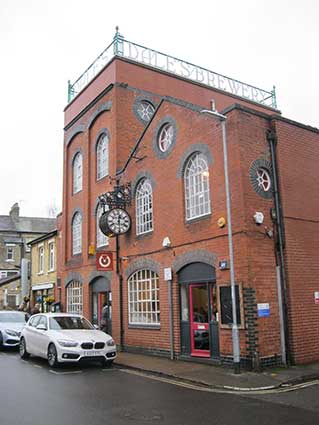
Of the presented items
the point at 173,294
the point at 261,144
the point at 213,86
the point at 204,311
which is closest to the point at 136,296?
the point at 173,294

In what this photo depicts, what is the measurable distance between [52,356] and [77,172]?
12.3 m

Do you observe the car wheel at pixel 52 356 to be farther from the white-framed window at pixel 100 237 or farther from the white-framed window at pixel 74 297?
the white-framed window at pixel 74 297

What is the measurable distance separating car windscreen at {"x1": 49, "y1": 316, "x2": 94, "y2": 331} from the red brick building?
2.41 metres

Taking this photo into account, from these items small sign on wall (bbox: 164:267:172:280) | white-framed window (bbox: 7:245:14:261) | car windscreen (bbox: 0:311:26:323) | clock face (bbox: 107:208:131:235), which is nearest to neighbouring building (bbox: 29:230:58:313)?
car windscreen (bbox: 0:311:26:323)

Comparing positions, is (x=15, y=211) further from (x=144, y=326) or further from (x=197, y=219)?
(x=197, y=219)

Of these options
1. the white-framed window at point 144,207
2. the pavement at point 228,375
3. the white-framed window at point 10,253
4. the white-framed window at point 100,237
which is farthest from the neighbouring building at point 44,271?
the white-framed window at point 10,253

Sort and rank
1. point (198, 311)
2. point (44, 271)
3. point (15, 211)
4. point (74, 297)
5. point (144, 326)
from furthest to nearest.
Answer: point (15, 211) → point (44, 271) → point (74, 297) → point (144, 326) → point (198, 311)

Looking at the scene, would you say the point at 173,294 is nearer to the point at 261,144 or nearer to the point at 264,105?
the point at 261,144

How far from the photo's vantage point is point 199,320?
13484 millimetres

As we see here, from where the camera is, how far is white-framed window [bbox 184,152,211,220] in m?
13.7

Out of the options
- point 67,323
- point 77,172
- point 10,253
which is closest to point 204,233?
point 67,323

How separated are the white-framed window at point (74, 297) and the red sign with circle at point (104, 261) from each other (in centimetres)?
467

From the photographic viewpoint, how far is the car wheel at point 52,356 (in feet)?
40.8

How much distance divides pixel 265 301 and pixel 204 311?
2.25 metres
